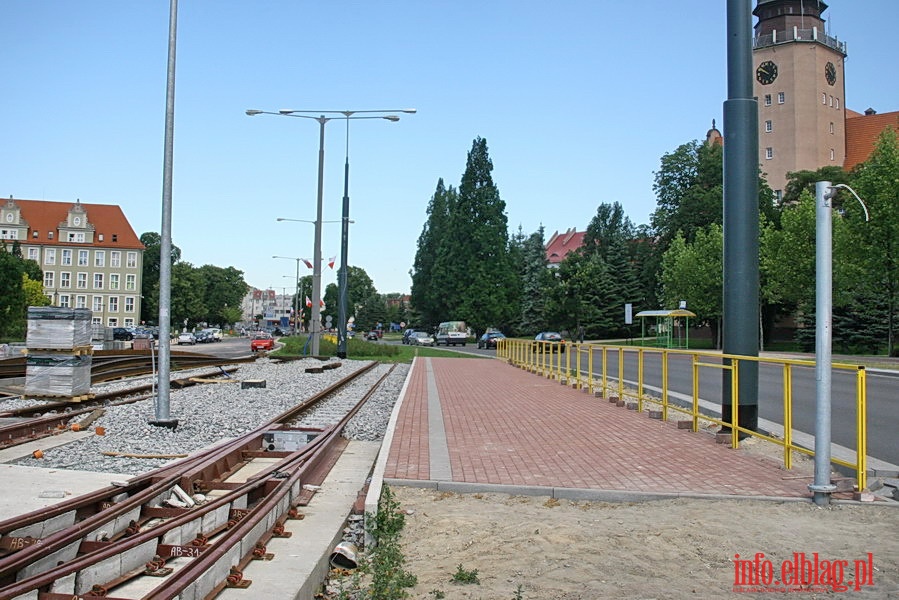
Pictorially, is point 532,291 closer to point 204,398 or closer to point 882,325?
point 882,325

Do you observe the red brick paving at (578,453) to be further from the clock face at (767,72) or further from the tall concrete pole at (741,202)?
the clock face at (767,72)

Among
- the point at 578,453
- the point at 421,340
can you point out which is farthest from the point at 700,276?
the point at 578,453

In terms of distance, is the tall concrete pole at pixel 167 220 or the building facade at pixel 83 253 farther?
the building facade at pixel 83 253

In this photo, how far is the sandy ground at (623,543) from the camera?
4770mm

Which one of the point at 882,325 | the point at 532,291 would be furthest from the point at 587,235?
the point at 882,325

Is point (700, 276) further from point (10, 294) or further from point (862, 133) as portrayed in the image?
point (10, 294)

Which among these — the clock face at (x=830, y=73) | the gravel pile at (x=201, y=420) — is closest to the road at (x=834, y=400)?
the gravel pile at (x=201, y=420)

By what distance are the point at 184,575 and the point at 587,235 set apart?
107 m

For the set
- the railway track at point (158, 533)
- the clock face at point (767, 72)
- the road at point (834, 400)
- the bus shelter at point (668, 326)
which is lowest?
the railway track at point (158, 533)

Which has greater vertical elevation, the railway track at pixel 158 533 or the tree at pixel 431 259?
the tree at pixel 431 259

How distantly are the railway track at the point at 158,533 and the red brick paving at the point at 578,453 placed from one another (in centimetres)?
159

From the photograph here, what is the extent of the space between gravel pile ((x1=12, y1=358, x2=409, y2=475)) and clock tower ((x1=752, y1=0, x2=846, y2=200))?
59.5 m

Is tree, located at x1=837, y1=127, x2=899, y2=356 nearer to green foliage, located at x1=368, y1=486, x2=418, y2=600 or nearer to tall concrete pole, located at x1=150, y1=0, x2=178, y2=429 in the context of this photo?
tall concrete pole, located at x1=150, y1=0, x2=178, y2=429

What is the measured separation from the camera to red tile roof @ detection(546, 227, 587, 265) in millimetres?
139625
